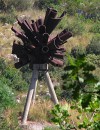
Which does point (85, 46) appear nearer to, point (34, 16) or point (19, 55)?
point (34, 16)

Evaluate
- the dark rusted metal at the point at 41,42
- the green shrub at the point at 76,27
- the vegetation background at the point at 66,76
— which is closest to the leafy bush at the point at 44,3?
the vegetation background at the point at 66,76

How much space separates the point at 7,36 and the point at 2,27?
1227 millimetres

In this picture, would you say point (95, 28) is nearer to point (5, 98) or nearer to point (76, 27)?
point (76, 27)

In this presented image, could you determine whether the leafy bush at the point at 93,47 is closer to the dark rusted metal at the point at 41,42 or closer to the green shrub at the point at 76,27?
the green shrub at the point at 76,27

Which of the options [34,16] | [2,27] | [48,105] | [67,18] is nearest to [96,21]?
[67,18]

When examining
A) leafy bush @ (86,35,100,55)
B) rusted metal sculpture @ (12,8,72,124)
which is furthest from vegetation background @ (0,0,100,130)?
rusted metal sculpture @ (12,8,72,124)

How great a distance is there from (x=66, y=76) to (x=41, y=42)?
25.5 ft

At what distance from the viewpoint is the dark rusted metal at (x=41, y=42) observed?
30.8 ft

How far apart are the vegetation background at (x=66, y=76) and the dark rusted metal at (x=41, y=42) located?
836 mm

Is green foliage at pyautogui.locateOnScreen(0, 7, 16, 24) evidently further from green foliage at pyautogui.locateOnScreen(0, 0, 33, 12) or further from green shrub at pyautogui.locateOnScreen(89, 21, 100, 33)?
green shrub at pyautogui.locateOnScreen(89, 21, 100, 33)

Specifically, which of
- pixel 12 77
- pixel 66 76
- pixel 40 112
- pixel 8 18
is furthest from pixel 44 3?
pixel 66 76

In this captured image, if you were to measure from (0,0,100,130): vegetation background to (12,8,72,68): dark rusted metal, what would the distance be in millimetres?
836

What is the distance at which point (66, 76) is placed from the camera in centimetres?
164

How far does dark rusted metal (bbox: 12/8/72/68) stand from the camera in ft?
30.8
